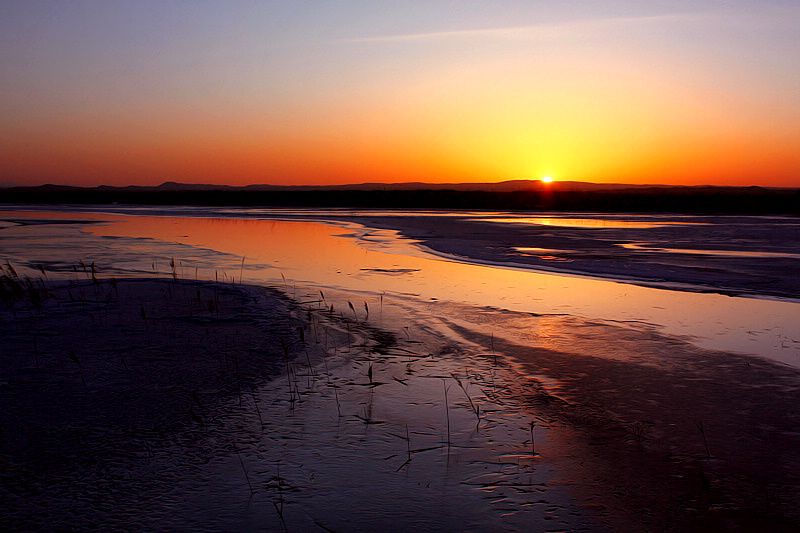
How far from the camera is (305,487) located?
166 inches

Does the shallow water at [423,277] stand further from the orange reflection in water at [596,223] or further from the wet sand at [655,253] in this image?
the orange reflection in water at [596,223]

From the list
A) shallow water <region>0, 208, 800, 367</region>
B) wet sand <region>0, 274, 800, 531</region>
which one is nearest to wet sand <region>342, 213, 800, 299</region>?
shallow water <region>0, 208, 800, 367</region>

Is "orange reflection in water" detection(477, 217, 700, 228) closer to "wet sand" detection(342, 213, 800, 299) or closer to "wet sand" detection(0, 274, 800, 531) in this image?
"wet sand" detection(342, 213, 800, 299)

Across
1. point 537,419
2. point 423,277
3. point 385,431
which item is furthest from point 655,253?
point 385,431

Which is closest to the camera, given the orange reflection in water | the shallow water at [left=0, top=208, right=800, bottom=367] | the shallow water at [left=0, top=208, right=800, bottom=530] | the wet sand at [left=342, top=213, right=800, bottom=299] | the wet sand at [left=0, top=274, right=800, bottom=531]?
the wet sand at [left=0, top=274, right=800, bottom=531]

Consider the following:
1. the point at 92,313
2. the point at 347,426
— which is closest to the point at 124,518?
the point at 347,426

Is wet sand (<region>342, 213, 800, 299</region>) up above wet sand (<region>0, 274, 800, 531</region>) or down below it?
above

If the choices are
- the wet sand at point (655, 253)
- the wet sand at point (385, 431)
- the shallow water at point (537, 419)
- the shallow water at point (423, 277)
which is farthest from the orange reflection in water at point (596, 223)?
the wet sand at point (385, 431)

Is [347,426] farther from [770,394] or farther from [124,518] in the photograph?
[770,394]

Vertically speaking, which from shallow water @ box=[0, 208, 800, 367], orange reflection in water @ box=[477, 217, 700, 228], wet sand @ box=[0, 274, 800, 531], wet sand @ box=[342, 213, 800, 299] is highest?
orange reflection in water @ box=[477, 217, 700, 228]

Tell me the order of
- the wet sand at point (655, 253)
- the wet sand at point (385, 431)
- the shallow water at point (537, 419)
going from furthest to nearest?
the wet sand at point (655, 253)
the shallow water at point (537, 419)
the wet sand at point (385, 431)

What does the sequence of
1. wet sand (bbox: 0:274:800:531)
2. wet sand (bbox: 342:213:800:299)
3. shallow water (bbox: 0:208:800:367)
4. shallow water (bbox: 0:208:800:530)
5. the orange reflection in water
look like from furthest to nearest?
the orange reflection in water
wet sand (bbox: 342:213:800:299)
shallow water (bbox: 0:208:800:367)
shallow water (bbox: 0:208:800:530)
wet sand (bbox: 0:274:800:531)

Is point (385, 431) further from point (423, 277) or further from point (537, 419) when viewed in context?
point (423, 277)

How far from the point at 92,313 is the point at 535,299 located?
24.0ft
